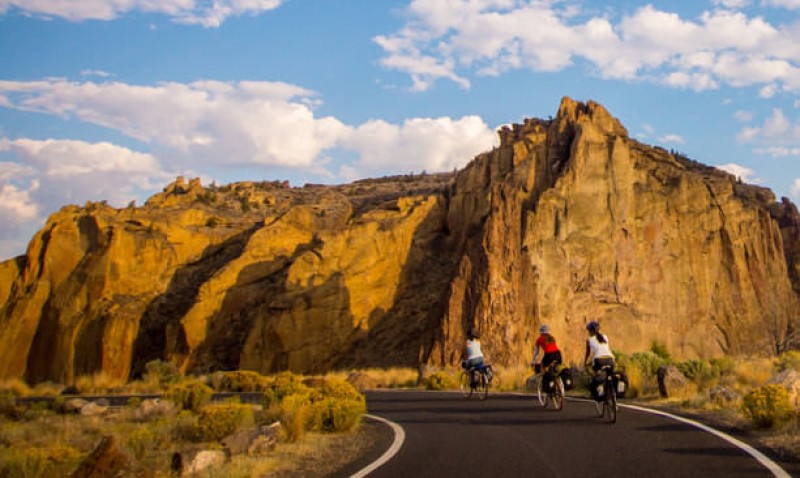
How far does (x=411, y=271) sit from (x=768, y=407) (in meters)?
39.3

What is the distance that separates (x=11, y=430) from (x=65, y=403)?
5.65 meters

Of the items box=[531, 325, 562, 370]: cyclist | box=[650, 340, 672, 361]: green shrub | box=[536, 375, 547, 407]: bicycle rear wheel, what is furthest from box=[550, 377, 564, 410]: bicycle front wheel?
box=[650, 340, 672, 361]: green shrub

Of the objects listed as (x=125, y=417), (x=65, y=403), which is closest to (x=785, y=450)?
(x=125, y=417)

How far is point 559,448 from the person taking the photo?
34.9 ft

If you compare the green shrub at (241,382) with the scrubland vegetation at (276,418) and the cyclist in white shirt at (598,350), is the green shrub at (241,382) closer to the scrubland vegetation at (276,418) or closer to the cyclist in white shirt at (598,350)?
the scrubland vegetation at (276,418)

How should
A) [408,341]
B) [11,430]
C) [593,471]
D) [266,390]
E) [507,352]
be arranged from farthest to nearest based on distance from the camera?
[408,341] < [507,352] < [266,390] < [11,430] < [593,471]

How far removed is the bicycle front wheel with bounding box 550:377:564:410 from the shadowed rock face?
25325mm

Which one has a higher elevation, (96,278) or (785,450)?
(96,278)

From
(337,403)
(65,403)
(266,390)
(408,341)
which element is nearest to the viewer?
(337,403)

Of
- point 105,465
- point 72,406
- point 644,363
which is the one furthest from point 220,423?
point 644,363

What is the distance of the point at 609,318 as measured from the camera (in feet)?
151

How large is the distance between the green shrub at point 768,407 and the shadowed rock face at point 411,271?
2862 centimetres

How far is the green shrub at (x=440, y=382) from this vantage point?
86.8ft

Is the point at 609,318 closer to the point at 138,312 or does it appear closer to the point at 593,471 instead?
the point at 138,312
